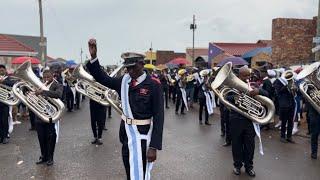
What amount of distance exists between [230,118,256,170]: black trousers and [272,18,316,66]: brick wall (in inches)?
497

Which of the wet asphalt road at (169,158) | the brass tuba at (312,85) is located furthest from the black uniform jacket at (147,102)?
the brass tuba at (312,85)

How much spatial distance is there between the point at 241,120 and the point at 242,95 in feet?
1.41

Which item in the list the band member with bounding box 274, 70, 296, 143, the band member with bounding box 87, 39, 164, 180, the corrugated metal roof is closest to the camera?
the band member with bounding box 87, 39, 164, 180

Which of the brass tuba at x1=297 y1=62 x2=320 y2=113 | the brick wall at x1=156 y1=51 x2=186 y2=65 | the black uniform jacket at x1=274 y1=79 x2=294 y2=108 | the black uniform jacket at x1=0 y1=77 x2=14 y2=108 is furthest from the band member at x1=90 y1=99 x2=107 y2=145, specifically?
the brick wall at x1=156 y1=51 x2=186 y2=65

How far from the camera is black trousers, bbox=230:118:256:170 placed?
23.4 feet

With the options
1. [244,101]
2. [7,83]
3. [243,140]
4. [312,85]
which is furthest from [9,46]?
[243,140]

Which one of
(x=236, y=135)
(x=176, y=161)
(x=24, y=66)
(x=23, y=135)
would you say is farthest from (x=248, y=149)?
(x=23, y=135)

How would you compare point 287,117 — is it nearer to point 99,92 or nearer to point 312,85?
point 312,85

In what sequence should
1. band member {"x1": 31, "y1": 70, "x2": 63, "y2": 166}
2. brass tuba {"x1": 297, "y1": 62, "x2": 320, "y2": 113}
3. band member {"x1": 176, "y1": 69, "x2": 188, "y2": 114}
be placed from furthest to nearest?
band member {"x1": 176, "y1": 69, "x2": 188, "y2": 114}
brass tuba {"x1": 297, "y1": 62, "x2": 320, "y2": 113}
band member {"x1": 31, "y1": 70, "x2": 63, "y2": 166}

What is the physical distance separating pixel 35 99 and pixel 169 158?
2.72 m

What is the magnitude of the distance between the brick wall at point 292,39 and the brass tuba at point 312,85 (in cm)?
1100

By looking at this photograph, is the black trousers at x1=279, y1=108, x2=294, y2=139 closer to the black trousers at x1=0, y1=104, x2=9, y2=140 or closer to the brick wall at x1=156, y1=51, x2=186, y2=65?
the black trousers at x1=0, y1=104, x2=9, y2=140

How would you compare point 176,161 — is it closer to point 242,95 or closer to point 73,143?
point 242,95

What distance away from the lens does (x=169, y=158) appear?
837cm
